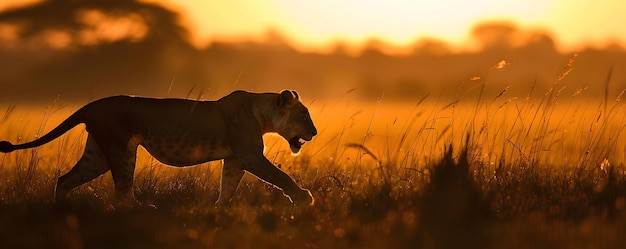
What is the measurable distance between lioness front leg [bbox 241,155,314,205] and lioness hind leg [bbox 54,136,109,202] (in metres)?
1.37

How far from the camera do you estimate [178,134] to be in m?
9.69

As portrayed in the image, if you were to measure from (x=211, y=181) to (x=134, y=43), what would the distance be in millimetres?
33072

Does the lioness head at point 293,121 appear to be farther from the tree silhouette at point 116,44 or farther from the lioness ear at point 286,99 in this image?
the tree silhouette at point 116,44

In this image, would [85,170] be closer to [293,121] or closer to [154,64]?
[293,121]

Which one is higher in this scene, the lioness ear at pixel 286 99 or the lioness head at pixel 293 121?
the lioness ear at pixel 286 99

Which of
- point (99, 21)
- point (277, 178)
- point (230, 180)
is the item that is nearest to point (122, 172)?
point (230, 180)

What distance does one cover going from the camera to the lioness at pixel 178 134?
953 cm

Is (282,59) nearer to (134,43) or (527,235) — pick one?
(134,43)

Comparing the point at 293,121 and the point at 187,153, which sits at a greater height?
the point at 293,121

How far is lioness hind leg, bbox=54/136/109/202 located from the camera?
385 inches

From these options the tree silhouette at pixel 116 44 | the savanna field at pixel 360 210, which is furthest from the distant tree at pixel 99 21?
the savanna field at pixel 360 210

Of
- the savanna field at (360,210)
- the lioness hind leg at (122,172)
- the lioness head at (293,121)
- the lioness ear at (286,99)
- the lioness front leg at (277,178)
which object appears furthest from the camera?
the lioness head at (293,121)

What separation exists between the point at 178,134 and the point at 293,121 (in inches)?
44.2

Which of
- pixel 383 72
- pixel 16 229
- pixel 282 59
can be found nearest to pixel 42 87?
pixel 282 59
